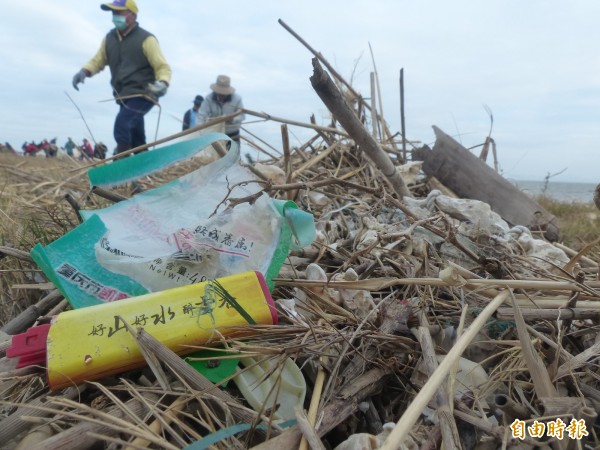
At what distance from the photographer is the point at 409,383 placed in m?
1.13

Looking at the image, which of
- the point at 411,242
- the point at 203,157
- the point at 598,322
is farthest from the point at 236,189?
the point at 203,157

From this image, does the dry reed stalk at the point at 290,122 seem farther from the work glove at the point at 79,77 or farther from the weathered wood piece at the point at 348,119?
the work glove at the point at 79,77

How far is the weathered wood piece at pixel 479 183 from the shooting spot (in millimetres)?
2533

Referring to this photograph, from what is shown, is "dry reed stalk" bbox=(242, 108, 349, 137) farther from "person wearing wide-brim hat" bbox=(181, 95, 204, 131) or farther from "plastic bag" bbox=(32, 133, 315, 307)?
"person wearing wide-brim hat" bbox=(181, 95, 204, 131)

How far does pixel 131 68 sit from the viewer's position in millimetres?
4562

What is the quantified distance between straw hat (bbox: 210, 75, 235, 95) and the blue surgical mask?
3.74 feet

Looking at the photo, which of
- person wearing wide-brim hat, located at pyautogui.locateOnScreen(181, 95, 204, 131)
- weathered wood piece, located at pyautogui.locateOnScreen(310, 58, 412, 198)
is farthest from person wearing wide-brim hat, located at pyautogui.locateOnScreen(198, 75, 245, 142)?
weathered wood piece, located at pyautogui.locateOnScreen(310, 58, 412, 198)

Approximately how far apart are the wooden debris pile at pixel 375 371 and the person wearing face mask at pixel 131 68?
315 centimetres

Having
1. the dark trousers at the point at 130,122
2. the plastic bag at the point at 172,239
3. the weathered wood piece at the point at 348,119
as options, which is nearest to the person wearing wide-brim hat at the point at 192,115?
the dark trousers at the point at 130,122

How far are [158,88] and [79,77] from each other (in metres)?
0.92

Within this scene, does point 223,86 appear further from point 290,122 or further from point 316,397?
point 316,397

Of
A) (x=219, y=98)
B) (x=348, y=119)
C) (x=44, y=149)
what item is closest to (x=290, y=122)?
(x=348, y=119)

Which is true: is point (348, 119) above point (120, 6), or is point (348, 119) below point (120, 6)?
below

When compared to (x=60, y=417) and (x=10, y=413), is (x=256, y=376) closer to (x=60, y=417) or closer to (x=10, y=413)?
(x=60, y=417)
